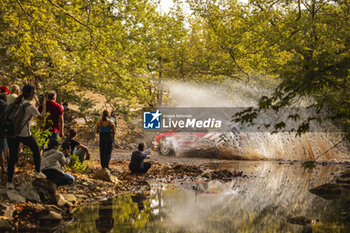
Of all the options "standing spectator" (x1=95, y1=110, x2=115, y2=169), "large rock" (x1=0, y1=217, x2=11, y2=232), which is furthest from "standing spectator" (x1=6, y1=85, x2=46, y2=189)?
"standing spectator" (x1=95, y1=110, x2=115, y2=169)

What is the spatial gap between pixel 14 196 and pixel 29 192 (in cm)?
41

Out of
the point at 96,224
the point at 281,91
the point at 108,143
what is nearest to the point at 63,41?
the point at 108,143

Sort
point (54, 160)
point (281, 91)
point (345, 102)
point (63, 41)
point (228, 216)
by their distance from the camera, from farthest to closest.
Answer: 1. point (63, 41)
2. point (54, 160)
3. point (228, 216)
4. point (281, 91)
5. point (345, 102)

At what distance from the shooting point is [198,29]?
105ft

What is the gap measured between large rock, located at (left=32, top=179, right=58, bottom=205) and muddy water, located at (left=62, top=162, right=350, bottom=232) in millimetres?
642

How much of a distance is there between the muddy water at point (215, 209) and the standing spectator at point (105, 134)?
1818 mm

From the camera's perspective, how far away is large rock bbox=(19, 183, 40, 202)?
Answer: 7945 millimetres

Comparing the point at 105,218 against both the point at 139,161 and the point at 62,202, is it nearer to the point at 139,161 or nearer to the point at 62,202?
the point at 62,202

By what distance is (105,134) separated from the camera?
12.0 meters

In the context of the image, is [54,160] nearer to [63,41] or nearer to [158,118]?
[63,41]

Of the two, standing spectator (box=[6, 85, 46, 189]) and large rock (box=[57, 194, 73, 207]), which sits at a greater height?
standing spectator (box=[6, 85, 46, 189])

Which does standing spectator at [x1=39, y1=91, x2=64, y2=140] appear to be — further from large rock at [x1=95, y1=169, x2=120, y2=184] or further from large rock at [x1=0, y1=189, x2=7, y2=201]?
large rock at [x1=0, y1=189, x2=7, y2=201]

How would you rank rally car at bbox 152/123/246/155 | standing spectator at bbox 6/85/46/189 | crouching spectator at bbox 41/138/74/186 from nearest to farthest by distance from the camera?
standing spectator at bbox 6/85/46/189 < crouching spectator at bbox 41/138/74/186 < rally car at bbox 152/123/246/155

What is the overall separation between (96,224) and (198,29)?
1063 inches
